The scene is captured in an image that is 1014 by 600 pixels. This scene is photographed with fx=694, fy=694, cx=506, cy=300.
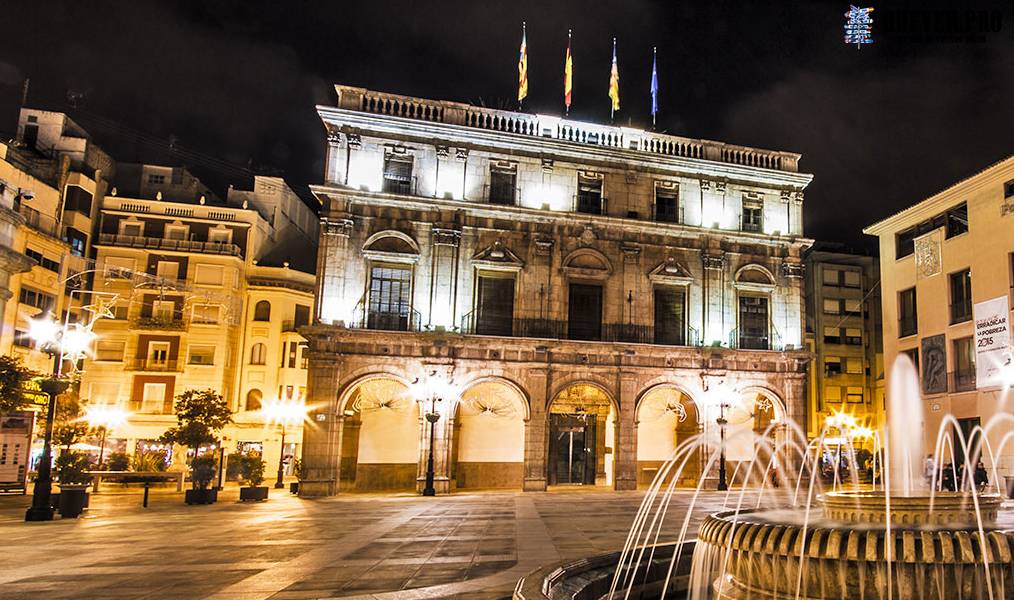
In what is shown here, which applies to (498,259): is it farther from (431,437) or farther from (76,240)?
(76,240)

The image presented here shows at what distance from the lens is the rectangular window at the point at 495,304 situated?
30.4m

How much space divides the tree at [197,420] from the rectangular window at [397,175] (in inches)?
448

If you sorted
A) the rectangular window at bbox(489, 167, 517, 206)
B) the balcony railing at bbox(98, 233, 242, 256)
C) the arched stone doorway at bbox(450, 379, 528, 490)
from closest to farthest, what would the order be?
the arched stone doorway at bbox(450, 379, 528, 490) → the rectangular window at bbox(489, 167, 517, 206) → the balcony railing at bbox(98, 233, 242, 256)

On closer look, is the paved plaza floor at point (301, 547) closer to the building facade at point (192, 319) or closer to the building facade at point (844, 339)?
the building facade at point (192, 319)

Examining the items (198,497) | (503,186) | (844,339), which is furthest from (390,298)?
(844,339)

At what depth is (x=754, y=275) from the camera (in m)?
33.3

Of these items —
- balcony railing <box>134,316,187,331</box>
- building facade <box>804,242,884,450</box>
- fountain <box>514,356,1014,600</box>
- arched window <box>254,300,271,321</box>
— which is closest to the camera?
fountain <box>514,356,1014,600</box>

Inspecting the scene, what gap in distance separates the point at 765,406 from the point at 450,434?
15456mm

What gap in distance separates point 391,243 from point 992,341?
979 inches

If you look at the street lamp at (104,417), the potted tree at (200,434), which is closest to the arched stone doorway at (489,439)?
the potted tree at (200,434)

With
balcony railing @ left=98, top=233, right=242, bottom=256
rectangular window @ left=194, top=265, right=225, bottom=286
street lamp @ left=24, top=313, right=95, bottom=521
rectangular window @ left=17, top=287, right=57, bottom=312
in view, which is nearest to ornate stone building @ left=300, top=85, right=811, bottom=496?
street lamp @ left=24, top=313, right=95, bottom=521

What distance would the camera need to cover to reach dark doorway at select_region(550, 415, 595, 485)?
1276 inches

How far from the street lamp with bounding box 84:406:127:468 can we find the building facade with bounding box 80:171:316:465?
45 centimetres
